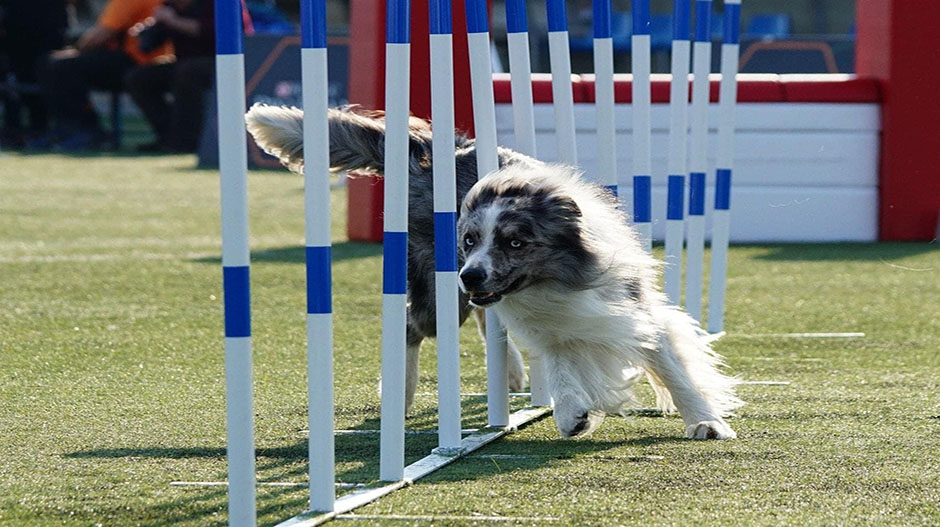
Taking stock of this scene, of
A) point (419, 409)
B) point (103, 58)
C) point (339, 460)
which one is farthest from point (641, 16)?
point (103, 58)

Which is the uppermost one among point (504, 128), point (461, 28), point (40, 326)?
point (461, 28)

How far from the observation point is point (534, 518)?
3.52 meters

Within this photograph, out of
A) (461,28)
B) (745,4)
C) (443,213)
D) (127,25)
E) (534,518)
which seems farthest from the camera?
(745,4)

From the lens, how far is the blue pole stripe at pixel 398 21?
12.6ft

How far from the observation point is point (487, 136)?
4828 mm

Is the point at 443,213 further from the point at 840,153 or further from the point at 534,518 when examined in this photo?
the point at 840,153

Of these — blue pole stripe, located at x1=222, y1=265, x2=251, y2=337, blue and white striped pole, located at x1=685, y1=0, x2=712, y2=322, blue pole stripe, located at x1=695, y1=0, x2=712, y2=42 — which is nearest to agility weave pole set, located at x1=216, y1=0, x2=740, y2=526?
blue pole stripe, located at x1=222, y1=265, x2=251, y2=337

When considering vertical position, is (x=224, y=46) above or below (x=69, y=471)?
above

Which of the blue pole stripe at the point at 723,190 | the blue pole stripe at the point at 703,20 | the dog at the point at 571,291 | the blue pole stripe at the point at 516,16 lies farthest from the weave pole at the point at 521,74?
the blue pole stripe at the point at 723,190

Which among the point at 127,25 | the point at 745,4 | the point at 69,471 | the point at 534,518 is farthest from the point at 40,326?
the point at 745,4

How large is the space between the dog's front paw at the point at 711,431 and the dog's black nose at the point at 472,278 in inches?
34.5

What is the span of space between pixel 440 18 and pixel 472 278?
2.63ft

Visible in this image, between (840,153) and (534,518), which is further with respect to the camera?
(840,153)

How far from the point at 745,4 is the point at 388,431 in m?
23.2
